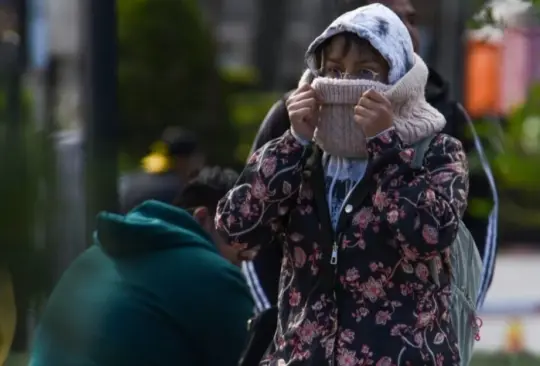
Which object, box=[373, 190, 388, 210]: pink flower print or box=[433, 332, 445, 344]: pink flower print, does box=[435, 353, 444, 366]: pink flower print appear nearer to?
box=[433, 332, 445, 344]: pink flower print

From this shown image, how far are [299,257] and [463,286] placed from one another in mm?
413

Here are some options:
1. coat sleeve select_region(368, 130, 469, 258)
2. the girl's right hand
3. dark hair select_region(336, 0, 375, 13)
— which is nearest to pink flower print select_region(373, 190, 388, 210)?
coat sleeve select_region(368, 130, 469, 258)

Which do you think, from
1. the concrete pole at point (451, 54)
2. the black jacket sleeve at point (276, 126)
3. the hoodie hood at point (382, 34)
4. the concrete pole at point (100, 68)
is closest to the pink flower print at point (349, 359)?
the hoodie hood at point (382, 34)

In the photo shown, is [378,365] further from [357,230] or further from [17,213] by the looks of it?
[17,213]

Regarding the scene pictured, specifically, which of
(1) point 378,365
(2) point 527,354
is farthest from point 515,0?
(2) point 527,354

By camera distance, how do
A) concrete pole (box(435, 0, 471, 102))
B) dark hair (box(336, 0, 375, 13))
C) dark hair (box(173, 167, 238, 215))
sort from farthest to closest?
concrete pole (box(435, 0, 471, 102)) → dark hair (box(173, 167, 238, 215)) → dark hair (box(336, 0, 375, 13))

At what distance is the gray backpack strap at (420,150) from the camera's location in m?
2.46

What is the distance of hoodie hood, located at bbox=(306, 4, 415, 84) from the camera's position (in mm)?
2467

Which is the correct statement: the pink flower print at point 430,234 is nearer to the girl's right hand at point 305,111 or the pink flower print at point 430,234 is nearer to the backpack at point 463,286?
the backpack at point 463,286

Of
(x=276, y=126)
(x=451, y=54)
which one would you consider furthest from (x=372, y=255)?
(x=451, y=54)

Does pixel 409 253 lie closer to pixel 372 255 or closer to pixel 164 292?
pixel 372 255

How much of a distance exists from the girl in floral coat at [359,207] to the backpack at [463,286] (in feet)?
0.30

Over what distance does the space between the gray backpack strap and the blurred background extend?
11cm

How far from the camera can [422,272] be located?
7.90ft
